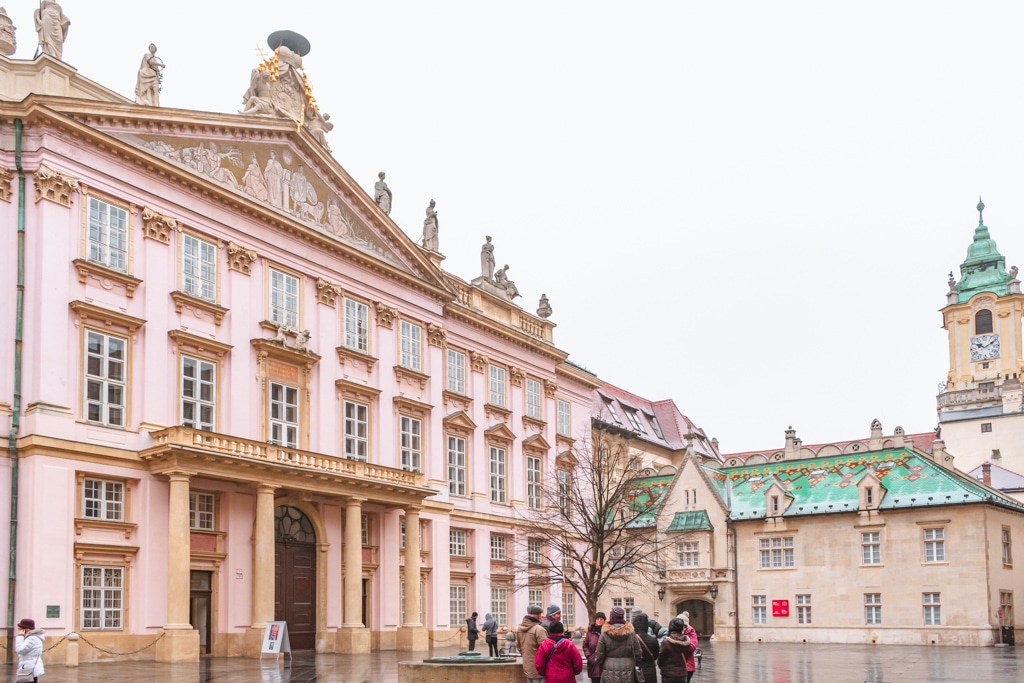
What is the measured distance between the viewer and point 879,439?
63.8m

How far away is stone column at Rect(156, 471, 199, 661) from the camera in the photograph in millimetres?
34719

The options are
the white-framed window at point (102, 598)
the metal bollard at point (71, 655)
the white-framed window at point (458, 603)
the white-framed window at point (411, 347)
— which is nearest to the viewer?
the metal bollard at point (71, 655)

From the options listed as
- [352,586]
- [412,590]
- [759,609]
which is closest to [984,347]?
[759,609]

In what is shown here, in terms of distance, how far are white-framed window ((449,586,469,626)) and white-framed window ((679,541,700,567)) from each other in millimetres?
14839

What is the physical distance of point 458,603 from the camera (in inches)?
2005

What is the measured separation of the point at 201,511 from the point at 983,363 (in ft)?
305

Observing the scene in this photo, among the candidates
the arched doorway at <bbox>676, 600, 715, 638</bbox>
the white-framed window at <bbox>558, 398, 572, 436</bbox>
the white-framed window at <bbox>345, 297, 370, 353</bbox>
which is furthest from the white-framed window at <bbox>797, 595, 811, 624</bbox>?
the white-framed window at <bbox>345, 297, 370, 353</bbox>

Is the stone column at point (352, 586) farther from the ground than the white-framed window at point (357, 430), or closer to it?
closer to it

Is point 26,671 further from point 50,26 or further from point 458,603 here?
point 458,603

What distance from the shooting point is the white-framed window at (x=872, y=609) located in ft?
184

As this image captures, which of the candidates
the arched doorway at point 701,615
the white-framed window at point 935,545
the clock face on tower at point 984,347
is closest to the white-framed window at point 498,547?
the arched doorway at point 701,615

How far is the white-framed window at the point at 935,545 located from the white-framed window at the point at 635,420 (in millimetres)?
29375

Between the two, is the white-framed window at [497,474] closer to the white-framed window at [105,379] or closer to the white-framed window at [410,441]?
the white-framed window at [410,441]

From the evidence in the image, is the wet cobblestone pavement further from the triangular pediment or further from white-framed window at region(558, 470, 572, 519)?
the triangular pediment
